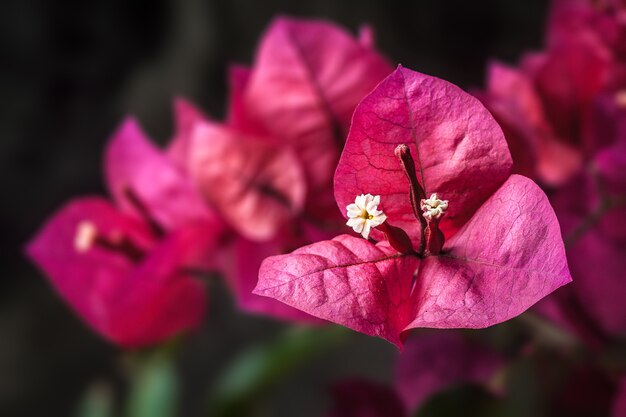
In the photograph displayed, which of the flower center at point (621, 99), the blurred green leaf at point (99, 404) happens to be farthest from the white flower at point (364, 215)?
the blurred green leaf at point (99, 404)

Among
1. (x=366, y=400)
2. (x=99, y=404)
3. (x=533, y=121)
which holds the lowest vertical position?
(x=99, y=404)

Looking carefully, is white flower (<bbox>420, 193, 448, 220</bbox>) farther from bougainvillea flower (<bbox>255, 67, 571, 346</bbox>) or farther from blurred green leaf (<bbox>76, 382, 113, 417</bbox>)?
blurred green leaf (<bbox>76, 382, 113, 417</bbox>)

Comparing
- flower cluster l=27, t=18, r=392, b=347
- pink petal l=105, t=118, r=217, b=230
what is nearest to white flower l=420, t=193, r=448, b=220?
flower cluster l=27, t=18, r=392, b=347

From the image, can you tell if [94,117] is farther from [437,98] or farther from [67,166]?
[437,98]

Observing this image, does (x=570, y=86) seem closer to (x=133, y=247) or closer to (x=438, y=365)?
(x=438, y=365)

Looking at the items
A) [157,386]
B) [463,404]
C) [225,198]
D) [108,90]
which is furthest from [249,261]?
[108,90]

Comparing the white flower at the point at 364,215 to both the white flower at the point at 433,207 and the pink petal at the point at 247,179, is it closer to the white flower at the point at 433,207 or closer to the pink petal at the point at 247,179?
the white flower at the point at 433,207

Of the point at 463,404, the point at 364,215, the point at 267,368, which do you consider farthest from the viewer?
the point at 267,368
